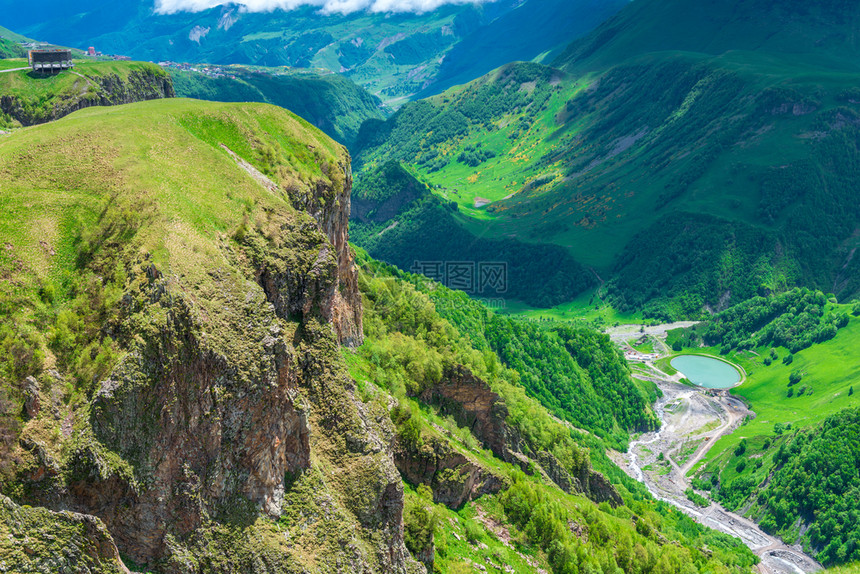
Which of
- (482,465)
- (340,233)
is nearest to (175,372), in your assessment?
(340,233)

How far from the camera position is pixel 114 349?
37.4 metres

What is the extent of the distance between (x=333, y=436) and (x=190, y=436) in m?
15.3

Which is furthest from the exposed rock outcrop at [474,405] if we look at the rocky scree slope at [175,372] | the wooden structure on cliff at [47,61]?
the wooden structure on cliff at [47,61]

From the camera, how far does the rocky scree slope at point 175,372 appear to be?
35.3m

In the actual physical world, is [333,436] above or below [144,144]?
below

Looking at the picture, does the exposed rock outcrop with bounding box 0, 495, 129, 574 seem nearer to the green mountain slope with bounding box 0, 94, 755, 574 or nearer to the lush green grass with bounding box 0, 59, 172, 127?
the green mountain slope with bounding box 0, 94, 755, 574

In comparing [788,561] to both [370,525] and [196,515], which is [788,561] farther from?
[196,515]

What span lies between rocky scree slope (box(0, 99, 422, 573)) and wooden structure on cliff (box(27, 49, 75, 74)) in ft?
359

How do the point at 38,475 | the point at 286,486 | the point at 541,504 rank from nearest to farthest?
the point at 38,475, the point at 286,486, the point at 541,504

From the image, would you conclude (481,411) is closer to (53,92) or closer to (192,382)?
(192,382)

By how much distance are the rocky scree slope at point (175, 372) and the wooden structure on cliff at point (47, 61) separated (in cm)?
10930

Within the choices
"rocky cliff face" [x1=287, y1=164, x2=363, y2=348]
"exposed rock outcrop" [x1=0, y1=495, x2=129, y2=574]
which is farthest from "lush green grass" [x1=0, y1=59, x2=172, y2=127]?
"exposed rock outcrop" [x1=0, y1=495, x2=129, y2=574]

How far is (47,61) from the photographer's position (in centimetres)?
14500

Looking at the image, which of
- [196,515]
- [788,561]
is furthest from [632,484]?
[196,515]
